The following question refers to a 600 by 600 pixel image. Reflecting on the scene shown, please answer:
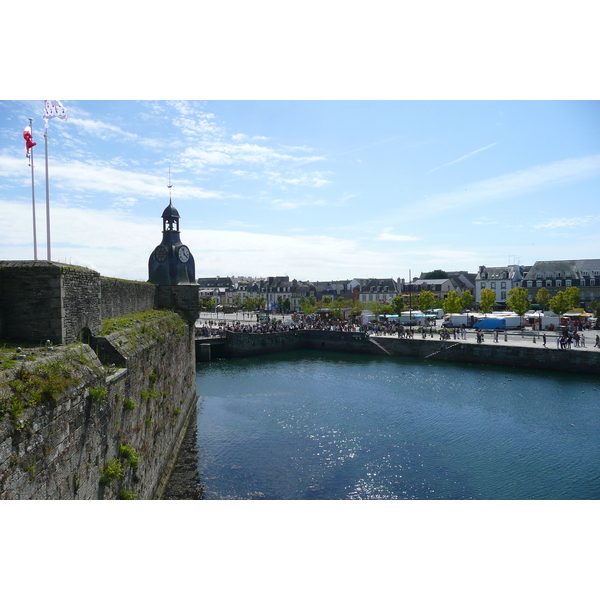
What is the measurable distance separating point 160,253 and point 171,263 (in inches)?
39.6

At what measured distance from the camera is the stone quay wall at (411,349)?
108 feet

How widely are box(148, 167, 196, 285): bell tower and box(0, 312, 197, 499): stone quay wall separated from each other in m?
11.6

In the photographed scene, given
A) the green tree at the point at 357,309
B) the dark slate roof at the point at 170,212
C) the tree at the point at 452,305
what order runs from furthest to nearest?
1. the green tree at the point at 357,309
2. the tree at the point at 452,305
3. the dark slate roof at the point at 170,212

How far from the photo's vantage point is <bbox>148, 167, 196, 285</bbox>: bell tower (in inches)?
1007

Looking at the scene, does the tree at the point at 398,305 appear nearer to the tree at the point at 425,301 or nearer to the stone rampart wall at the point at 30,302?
the tree at the point at 425,301

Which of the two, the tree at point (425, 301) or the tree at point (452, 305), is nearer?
the tree at point (452, 305)

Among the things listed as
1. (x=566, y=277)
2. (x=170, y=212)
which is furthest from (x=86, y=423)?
(x=566, y=277)

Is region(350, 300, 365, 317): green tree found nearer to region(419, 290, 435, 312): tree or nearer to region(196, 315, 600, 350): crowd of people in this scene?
region(419, 290, 435, 312): tree

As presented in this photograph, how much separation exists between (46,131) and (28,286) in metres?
11.0

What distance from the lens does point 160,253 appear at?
26.1 metres

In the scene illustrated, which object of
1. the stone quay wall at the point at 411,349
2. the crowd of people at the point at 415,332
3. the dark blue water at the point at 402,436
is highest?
the crowd of people at the point at 415,332

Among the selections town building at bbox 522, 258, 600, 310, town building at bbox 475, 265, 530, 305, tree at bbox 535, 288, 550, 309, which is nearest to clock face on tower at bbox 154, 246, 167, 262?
tree at bbox 535, 288, 550, 309

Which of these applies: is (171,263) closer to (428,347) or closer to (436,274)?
(428,347)

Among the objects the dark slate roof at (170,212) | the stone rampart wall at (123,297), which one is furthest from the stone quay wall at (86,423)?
the dark slate roof at (170,212)
